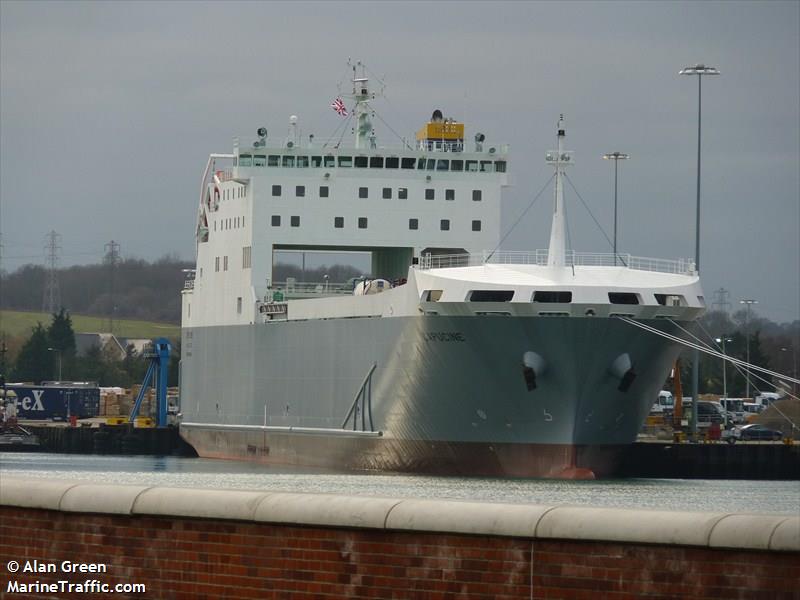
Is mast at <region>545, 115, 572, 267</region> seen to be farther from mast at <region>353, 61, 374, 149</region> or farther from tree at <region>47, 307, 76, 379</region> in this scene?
tree at <region>47, 307, 76, 379</region>

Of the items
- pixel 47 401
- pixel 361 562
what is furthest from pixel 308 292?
pixel 47 401

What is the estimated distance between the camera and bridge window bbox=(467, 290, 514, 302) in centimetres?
3484

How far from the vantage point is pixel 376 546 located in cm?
1061

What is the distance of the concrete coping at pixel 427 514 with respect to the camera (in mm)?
9422

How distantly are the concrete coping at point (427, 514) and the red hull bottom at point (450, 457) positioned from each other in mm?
23774

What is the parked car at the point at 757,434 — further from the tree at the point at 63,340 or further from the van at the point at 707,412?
the tree at the point at 63,340

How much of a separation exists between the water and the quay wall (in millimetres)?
14624

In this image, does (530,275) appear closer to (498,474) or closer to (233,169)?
(498,474)

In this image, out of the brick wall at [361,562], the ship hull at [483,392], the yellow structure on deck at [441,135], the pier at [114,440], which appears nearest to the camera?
the brick wall at [361,562]

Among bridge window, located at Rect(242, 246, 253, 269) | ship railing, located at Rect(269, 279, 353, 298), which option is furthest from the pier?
bridge window, located at Rect(242, 246, 253, 269)

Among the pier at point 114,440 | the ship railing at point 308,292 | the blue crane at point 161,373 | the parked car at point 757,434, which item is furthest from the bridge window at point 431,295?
the blue crane at point 161,373

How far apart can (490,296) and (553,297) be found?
1315 mm

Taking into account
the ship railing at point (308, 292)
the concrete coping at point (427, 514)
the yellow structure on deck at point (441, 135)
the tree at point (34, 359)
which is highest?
the yellow structure on deck at point (441, 135)

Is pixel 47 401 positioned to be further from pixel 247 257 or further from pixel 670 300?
pixel 670 300
